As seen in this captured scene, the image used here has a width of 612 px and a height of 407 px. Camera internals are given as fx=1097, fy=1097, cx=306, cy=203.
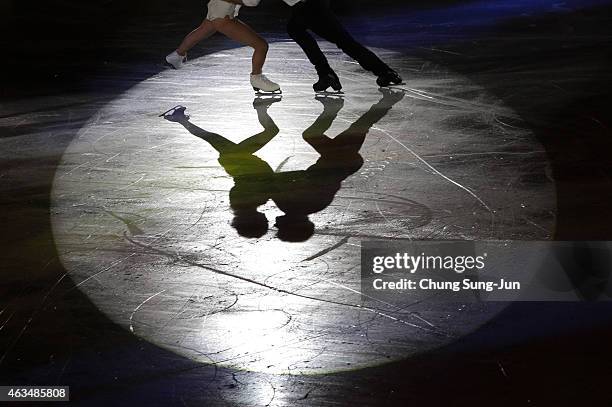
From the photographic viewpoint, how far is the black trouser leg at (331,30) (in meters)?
10.6

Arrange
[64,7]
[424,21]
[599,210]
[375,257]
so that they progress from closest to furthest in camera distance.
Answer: [375,257], [599,210], [424,21], [64,7]

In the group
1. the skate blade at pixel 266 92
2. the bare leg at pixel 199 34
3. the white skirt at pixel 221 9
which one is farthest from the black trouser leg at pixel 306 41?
the bare leg at pixel 199 34

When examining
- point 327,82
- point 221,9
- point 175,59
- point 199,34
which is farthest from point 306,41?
point 175,59

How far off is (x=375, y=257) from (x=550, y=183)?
6.40 feet

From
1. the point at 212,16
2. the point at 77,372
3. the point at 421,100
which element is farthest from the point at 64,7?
the point at 77,372

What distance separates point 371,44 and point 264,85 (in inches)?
110

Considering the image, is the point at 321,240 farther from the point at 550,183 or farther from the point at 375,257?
the point at 550,183

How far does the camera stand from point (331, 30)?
1078 cm

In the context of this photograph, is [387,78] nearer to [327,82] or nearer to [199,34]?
[327,82]

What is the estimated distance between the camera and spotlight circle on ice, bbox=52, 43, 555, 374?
530 centimetres

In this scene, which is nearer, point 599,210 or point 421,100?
point 599,210

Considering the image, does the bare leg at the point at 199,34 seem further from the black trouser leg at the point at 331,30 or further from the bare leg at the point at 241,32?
the black trouser leg at the point at 331,30

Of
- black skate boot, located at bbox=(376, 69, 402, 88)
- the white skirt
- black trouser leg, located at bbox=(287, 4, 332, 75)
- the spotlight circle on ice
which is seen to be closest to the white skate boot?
→ the spotlight circle on ice

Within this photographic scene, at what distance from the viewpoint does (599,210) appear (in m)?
6.93
